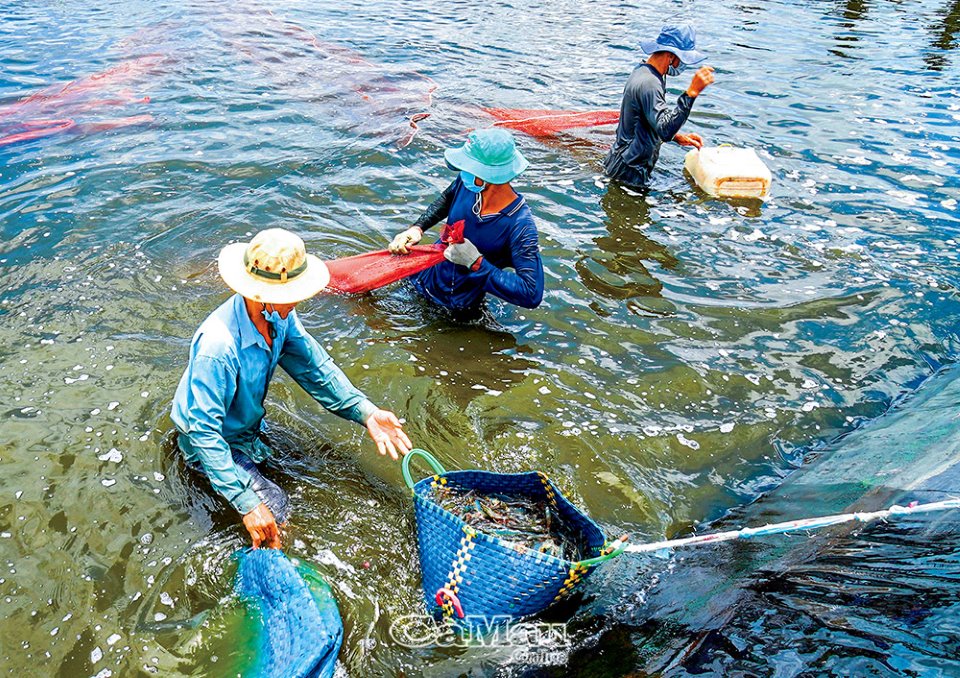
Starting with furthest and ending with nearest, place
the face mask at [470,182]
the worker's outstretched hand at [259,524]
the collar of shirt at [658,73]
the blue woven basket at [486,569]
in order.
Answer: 1. the collar of shirt at [658,73]
2. the face mask at [470,182]
3. the worker's outstretched hand at [259,524]
4. the blue woven basket at [486,569]

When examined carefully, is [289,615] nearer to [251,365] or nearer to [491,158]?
[251,365]

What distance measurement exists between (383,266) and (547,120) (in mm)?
4811

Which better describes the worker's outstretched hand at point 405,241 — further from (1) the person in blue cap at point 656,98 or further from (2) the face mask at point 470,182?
(1) the person in blue cap at point 656,98

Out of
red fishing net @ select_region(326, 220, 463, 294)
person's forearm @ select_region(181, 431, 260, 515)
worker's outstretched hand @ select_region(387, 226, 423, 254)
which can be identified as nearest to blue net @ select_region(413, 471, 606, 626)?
person's forearm @ select_region(181, 431, 260, 515)

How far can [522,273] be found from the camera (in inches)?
200

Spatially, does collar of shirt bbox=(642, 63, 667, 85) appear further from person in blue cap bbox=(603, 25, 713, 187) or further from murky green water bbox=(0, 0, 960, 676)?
murky green water bbox=(0, 0, 960, 676)

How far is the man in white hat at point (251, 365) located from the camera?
10.3ft

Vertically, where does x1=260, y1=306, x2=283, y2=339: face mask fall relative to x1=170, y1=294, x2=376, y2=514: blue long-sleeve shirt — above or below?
above

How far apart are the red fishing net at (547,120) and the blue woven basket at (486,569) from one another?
22.8 ft

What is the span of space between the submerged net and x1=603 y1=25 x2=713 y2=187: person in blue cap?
454cm

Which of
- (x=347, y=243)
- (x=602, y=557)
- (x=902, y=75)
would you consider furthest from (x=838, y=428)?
(x=902, y=75)

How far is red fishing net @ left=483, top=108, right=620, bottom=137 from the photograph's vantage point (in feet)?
31.2

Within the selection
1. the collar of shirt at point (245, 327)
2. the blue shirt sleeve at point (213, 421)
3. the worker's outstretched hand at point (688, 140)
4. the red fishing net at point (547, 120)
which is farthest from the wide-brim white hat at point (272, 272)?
the red fishing net at point (547, 120)

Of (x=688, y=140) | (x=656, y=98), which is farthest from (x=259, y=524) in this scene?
(x=688, y=140)
